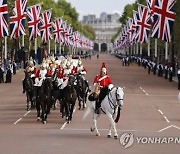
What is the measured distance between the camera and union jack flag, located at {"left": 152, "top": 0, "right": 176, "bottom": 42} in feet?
156

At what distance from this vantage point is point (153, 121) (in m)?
25.0

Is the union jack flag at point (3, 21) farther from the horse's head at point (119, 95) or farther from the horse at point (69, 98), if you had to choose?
the horse's head at point (119, 95)

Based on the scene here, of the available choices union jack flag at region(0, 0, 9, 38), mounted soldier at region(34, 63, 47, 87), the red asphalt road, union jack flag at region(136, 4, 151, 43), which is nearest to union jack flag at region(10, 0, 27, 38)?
union jack flag at region(0, 0, 9, 38)

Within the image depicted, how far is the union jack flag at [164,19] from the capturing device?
4759 cm

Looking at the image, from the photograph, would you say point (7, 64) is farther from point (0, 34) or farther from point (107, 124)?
point (107, 124)

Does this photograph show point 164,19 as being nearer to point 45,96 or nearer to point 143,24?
point 143,24

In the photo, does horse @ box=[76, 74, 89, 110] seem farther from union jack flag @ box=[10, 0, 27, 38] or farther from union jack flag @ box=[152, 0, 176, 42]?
union jack flag @ box=[10, 0, 27, 38]

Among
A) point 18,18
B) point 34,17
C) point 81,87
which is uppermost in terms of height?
point 34,17

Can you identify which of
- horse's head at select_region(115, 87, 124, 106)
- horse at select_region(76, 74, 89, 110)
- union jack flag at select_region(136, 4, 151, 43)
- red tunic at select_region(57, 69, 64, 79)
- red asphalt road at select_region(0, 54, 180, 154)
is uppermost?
union jack flag at select_region(136, 4, 151, 43)

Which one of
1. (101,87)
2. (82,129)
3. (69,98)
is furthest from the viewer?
(69,98)

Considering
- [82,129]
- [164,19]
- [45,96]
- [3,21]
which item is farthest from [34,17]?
[82,129]

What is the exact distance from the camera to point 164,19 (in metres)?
47.8

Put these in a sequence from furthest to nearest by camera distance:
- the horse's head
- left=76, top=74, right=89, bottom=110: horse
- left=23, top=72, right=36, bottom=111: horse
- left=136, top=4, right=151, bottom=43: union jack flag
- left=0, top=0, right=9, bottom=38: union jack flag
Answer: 1. left=136, top=4, right=151, bottom=43: union jack flag
2. left=0, top=0, right=9, bottom=38: union jack flag
3. left=76, top=74, right=89, bottom=110: horse
4. left=23, top=72, right=36, bottom=111: horse
5. the horse's head

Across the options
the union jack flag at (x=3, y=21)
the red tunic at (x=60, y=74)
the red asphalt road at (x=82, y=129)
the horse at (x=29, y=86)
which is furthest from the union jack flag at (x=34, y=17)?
the red tunic at (x=60, y=74)
